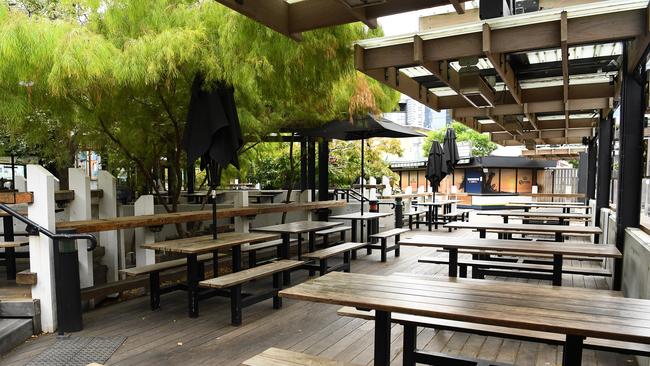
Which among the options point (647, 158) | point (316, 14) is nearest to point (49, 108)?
point (316, 14)

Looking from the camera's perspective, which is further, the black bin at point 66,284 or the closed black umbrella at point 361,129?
the closed black umbrella at point 361,129

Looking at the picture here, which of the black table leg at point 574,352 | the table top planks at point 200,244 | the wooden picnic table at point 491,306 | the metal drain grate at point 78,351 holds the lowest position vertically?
the metal drain grate at point 78,351

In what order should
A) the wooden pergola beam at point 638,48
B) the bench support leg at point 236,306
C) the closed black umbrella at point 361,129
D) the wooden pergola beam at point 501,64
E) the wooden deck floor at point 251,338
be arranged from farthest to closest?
the closed black umbrella at point 361,129 → the bench support leg at point 236,306 → the wooden pergola beam at point 501,64 → the wooden deck floor at point 251,338 → the wooden pergola beam at point 638,48

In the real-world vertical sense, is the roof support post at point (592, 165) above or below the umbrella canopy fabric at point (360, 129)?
below

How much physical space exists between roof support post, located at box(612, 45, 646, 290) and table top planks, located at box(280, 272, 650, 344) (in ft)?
7.02

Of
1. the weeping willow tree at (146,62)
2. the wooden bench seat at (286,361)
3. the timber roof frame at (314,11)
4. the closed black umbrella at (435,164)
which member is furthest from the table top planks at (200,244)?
the closed black umbrella at (435,164)

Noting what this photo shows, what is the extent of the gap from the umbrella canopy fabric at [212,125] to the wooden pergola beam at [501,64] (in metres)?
2.46

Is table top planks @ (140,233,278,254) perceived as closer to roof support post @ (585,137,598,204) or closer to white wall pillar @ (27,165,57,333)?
white wall pillar @ (27,165,57,333)

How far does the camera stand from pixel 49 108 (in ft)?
17.3

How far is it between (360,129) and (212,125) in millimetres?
3781

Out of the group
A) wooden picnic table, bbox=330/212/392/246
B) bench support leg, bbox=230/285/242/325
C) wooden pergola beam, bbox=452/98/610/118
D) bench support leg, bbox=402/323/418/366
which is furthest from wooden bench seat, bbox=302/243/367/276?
wooden pergola beam, bbox=452/98/610/118

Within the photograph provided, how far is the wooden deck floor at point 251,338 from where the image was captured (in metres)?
3.45

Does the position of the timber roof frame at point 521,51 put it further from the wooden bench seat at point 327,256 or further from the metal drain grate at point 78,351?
the metal drain grate at point 78,351

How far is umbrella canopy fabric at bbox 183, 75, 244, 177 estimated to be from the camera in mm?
4570
